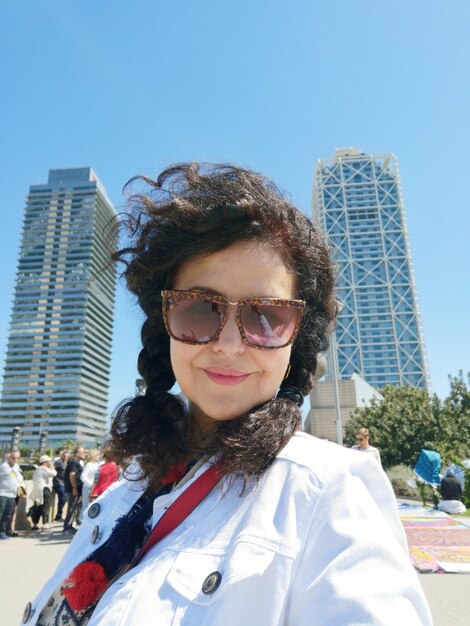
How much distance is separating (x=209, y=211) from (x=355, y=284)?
3956 inches

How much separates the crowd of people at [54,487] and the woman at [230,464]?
5847 millimetres

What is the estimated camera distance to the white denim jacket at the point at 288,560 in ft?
2.23

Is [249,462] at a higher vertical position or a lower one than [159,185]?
lower

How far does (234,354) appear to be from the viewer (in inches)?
41.9

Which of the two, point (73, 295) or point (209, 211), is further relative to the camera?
point (73, 295)

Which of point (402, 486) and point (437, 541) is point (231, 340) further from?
point (402, 486)

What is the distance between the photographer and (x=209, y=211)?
1.13 m

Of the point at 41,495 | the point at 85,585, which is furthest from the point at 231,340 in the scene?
the point at 41,495

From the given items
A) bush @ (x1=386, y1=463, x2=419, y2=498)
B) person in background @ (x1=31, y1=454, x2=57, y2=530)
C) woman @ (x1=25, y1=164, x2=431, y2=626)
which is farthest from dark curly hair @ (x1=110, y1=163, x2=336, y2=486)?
bush @ (x1=386, y1=463, x2=419, y2=498)

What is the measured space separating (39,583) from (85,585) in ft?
15.6

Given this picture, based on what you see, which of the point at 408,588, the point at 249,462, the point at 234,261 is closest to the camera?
the point at 408,588

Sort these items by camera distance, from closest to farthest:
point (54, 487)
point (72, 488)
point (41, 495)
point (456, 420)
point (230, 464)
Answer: point (230, 464) < point (72, 488) < point (41, 495) < point (54, 487) < point (456, 420)

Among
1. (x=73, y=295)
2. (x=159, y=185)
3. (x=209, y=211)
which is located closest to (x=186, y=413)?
(x=209, y=211)

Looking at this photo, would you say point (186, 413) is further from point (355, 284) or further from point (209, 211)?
point (355, 284)
